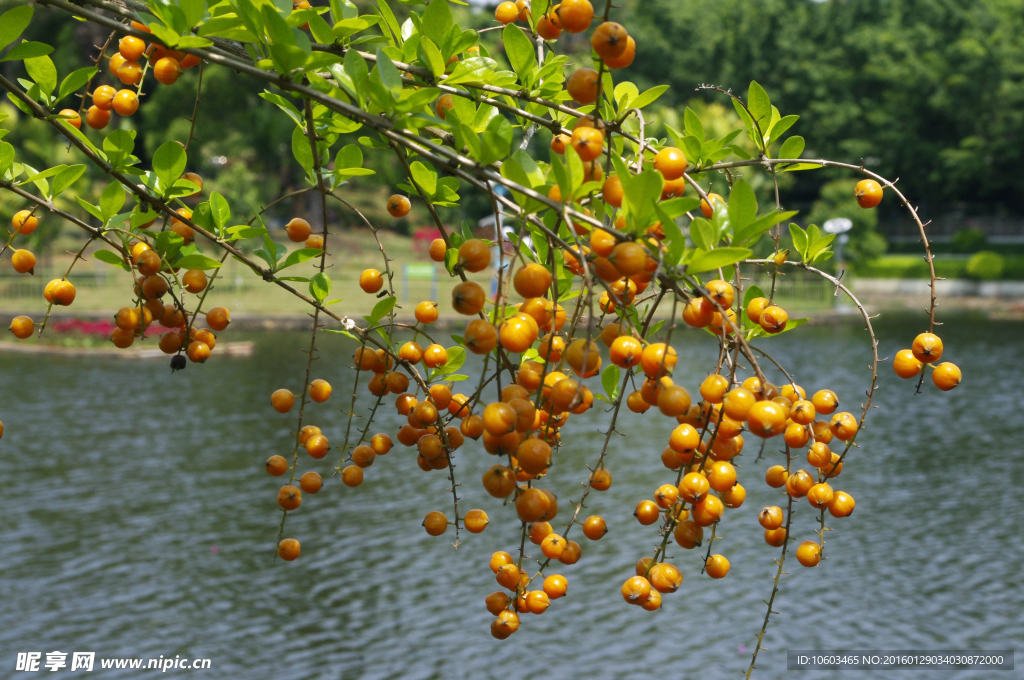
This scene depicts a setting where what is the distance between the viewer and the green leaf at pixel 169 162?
6.29 ft

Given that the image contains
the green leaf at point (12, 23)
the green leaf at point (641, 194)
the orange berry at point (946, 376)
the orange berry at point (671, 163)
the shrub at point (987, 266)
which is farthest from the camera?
the shrub at point (987, 266)

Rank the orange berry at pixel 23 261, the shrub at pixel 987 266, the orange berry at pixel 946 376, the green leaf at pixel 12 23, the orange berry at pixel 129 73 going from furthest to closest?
the shrub at pixel 987 266 → the orange berry at pixel 23 261 → the orange berry at pixel 129 73 → the orange berry at pixel 946 376 → the green leaf at pixel 12 23

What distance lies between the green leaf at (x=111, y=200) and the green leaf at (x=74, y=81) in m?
0.20

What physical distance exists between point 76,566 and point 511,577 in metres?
8.03

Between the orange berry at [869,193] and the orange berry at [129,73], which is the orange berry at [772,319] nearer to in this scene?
the orange berry at [869,193]

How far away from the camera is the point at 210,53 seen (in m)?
1.49

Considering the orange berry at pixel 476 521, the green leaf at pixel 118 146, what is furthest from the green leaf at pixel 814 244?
the green leaf at pixel 118 146

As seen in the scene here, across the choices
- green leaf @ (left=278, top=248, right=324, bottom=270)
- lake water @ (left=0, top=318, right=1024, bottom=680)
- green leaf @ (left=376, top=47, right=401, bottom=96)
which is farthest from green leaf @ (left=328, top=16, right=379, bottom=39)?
lake water @ (left=0, top=318, right=1024, bottom=680)

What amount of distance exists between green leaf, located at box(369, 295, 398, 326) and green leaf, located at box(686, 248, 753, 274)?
2.36ft

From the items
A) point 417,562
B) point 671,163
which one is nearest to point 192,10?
point 671,163

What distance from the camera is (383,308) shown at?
1.88 metres

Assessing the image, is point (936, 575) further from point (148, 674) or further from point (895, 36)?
point (895, 36)

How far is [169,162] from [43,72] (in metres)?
0.32

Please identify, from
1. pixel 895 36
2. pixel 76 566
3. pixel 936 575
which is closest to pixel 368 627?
pixel 76 566
